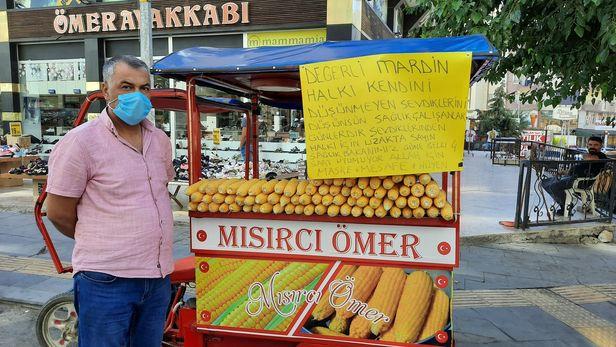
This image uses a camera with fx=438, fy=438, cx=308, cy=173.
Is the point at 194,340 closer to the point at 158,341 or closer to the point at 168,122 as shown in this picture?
the point at 158,341

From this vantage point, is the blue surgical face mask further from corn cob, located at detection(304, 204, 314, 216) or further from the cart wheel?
the cart wheel

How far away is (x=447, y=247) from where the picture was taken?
2.24 meters

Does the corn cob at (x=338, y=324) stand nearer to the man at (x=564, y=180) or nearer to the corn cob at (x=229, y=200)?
the corn cob at (x=229, y=200)

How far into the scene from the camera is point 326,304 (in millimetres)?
2404

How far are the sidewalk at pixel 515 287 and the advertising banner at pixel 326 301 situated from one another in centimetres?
143

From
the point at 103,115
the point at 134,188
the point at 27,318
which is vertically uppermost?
the point at 103,115

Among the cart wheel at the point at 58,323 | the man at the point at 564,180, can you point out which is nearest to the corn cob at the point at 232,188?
the cart wheel at the point at 58,323

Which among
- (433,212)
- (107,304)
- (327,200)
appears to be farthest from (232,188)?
(433,212)

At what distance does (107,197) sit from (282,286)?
1067 millimetres

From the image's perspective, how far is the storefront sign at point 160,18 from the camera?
9.59 m

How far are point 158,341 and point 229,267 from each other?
54cm

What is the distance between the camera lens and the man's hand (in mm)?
1810

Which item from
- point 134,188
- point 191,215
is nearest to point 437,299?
point 191,215

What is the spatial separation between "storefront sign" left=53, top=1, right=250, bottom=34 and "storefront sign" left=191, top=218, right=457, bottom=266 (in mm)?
7956
